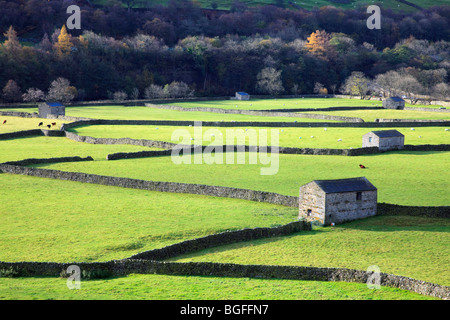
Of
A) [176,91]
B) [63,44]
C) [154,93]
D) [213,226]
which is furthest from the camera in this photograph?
[63,44]

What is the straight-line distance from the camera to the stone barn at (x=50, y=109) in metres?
89.4

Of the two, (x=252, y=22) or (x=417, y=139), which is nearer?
(x=417, y=139)

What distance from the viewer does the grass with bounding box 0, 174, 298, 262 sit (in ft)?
99.7

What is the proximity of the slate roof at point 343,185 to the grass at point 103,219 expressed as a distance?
8.98ft

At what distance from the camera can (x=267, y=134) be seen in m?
72.5

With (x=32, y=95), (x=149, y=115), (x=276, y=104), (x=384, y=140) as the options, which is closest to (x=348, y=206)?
(x=384, y=140)

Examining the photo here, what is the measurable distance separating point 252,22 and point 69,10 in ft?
197

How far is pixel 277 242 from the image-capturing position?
3228 cm

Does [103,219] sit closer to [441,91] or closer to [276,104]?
[276,104]

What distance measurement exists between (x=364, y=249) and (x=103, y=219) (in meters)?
14.9

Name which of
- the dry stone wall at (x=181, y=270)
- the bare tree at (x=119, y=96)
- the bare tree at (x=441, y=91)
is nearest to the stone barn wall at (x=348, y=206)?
the dry stone wall at (x=181, y=270)

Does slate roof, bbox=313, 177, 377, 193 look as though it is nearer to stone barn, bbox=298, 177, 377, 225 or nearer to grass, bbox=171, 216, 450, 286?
stone barn, bbox=298, 177, 377, 225

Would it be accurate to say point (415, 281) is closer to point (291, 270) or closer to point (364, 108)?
point (291, 270)
